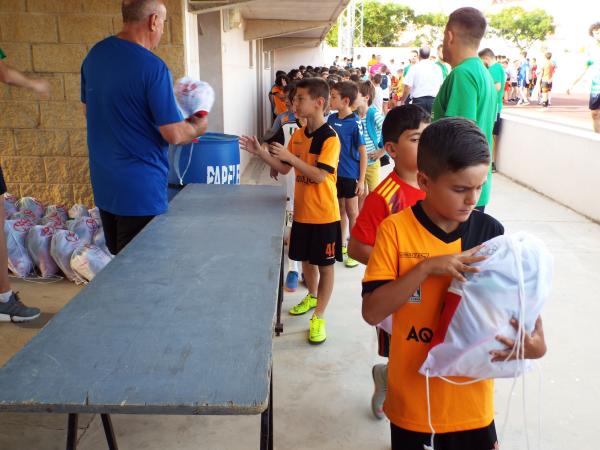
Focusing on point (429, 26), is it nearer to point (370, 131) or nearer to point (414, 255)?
point (370, 131)

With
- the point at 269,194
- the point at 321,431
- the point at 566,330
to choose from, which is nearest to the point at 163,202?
the point at 269,194

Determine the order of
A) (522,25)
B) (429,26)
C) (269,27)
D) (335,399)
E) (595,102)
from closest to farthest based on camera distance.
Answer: (335,399) < (595,102) < (269,27) < (522,25) < (429,26)

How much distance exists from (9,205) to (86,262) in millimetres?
1188

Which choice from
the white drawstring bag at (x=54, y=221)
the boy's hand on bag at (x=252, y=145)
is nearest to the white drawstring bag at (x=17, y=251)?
the white drawstring bag at (x=54, y=221)

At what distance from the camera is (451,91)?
8.95 feet

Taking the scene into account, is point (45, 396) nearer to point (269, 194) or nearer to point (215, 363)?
point (215, 363)

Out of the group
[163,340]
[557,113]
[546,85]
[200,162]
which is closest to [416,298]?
[163,340]

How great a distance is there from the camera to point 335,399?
2613 mm

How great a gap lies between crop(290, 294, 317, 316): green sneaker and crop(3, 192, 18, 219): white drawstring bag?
2551 millimetres

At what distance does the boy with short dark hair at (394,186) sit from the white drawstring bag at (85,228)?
2.87 metres

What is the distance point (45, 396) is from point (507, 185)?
769 cm

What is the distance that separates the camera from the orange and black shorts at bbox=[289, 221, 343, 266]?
3154mm

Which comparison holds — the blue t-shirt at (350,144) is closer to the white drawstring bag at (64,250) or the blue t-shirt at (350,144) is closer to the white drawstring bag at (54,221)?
the white drawstring bag at (64,250)

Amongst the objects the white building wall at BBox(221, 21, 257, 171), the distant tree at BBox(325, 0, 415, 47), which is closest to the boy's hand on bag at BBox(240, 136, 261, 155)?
the white building wall at BBox(221, 21, 257, 171)
